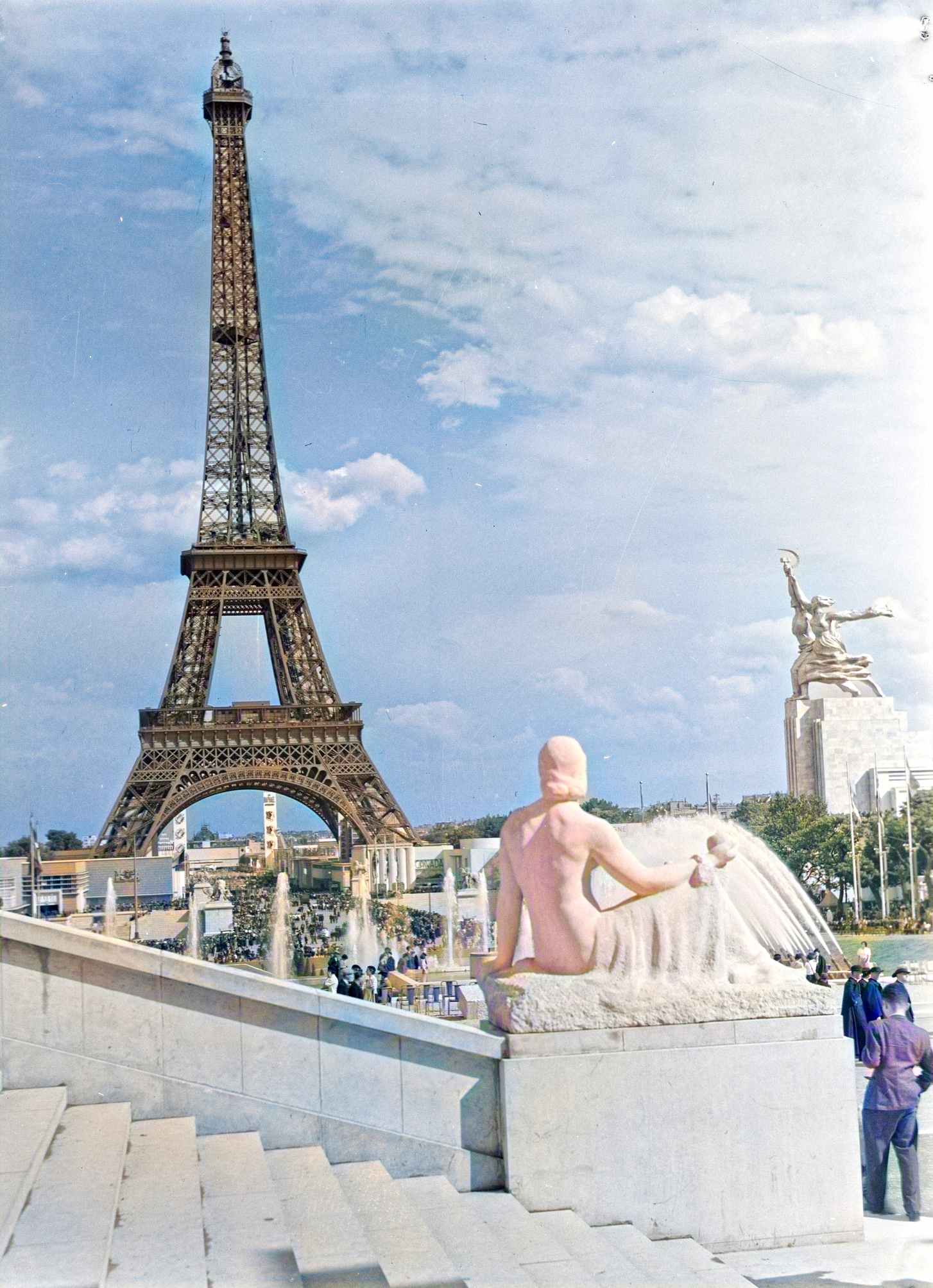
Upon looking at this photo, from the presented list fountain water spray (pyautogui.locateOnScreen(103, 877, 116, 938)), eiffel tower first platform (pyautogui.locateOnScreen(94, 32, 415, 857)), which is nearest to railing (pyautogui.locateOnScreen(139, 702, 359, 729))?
eiffel tower first platform (pyautogui.locateOnScreen(94, 32, 415, 857))

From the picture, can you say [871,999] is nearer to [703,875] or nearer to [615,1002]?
[703,875]

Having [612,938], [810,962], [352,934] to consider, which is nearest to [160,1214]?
[612,938]

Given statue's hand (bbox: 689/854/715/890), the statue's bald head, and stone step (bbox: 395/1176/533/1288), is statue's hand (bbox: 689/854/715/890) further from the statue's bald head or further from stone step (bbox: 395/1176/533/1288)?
stone step (bbox: 395/1176/533/1288)

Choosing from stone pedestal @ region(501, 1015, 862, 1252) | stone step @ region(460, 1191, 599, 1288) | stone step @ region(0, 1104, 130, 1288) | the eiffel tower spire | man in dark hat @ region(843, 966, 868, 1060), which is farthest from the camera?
the eiffel tower spire

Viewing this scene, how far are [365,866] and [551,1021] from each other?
31.4 meters

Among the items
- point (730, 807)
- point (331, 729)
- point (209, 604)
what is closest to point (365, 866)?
point (331, 729)

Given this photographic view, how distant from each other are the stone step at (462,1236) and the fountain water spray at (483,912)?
18.2m

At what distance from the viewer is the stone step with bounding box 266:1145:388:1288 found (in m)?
4.48

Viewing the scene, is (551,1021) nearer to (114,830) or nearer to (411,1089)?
(411,1089)

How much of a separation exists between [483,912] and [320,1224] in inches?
970

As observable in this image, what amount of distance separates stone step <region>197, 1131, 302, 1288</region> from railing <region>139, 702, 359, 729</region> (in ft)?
112

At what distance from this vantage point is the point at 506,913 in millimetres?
6535

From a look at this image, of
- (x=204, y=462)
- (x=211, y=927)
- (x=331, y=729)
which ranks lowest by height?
(x=211, y=927)

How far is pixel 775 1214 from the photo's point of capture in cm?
616
